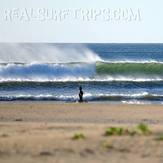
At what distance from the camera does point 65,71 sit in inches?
1630

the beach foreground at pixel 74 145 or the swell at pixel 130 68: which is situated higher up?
the swell at pixel 130 68

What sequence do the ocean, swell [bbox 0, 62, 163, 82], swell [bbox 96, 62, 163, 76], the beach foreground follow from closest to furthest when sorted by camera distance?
1. the beach foreground
2. the ocean
3. swell [bbox 0, 62, 163, 82]
4. swell [bbox 96, 62, 163, 76]

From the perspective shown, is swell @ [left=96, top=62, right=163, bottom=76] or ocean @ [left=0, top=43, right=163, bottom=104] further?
swell @ [left=96, top=62, right=163, bottom=76]

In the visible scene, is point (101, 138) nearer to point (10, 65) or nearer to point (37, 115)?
point (37, 115)

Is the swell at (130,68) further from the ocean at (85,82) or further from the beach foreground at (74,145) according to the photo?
the beach foreground at (74,145)

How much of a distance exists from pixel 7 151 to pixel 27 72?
30367 mm

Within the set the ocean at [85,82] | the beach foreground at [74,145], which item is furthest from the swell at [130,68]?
the beach foreground at [74,145]

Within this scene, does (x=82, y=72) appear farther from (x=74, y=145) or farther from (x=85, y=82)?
(x=74, y=145)

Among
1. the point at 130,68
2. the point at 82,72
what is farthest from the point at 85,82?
the point at 130,68

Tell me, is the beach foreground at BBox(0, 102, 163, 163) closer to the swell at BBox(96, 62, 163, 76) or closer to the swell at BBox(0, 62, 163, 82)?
the swell at BBox(0, 62, 163, 82)

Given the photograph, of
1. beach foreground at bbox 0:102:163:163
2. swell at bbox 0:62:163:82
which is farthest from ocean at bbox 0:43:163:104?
beach foreground at bbox 0:102:163:163

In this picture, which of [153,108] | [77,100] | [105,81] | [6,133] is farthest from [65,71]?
[6,133]

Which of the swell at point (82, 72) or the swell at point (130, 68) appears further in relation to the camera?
the swell at point (130, 68)

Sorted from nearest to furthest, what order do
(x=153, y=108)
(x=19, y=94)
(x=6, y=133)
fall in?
(x=6, y=133) → (x=153, y=108) → (x=19, y=94)
